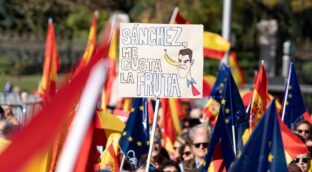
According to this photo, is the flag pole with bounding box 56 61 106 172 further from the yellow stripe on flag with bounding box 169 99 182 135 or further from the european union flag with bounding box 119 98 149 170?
the yellow stripe on flag with bounding box 169 99 182 135

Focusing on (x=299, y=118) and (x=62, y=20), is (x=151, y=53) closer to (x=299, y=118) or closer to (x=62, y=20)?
(x=299, y=118)

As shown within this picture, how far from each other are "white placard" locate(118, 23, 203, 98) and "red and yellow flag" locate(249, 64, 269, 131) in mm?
770

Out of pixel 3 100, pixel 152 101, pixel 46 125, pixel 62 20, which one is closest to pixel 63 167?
pixel 46 125

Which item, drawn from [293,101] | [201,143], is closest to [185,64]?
[201,143]

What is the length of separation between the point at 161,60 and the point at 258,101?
47.9 inches

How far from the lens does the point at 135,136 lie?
8.30 m

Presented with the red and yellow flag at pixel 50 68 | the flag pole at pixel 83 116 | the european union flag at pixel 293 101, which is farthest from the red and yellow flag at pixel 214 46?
the flag pole at pixel 83 116

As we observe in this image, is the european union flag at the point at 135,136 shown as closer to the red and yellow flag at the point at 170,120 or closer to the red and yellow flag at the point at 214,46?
the red and yellow flag at the point at 170,120

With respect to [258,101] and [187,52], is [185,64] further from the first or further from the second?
[258,101]

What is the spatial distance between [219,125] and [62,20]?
105 feet

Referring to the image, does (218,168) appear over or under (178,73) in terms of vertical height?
under

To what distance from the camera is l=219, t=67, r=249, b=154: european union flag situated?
7.67 meters

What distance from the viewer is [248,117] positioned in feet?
26.5

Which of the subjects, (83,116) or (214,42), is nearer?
(83,116)
